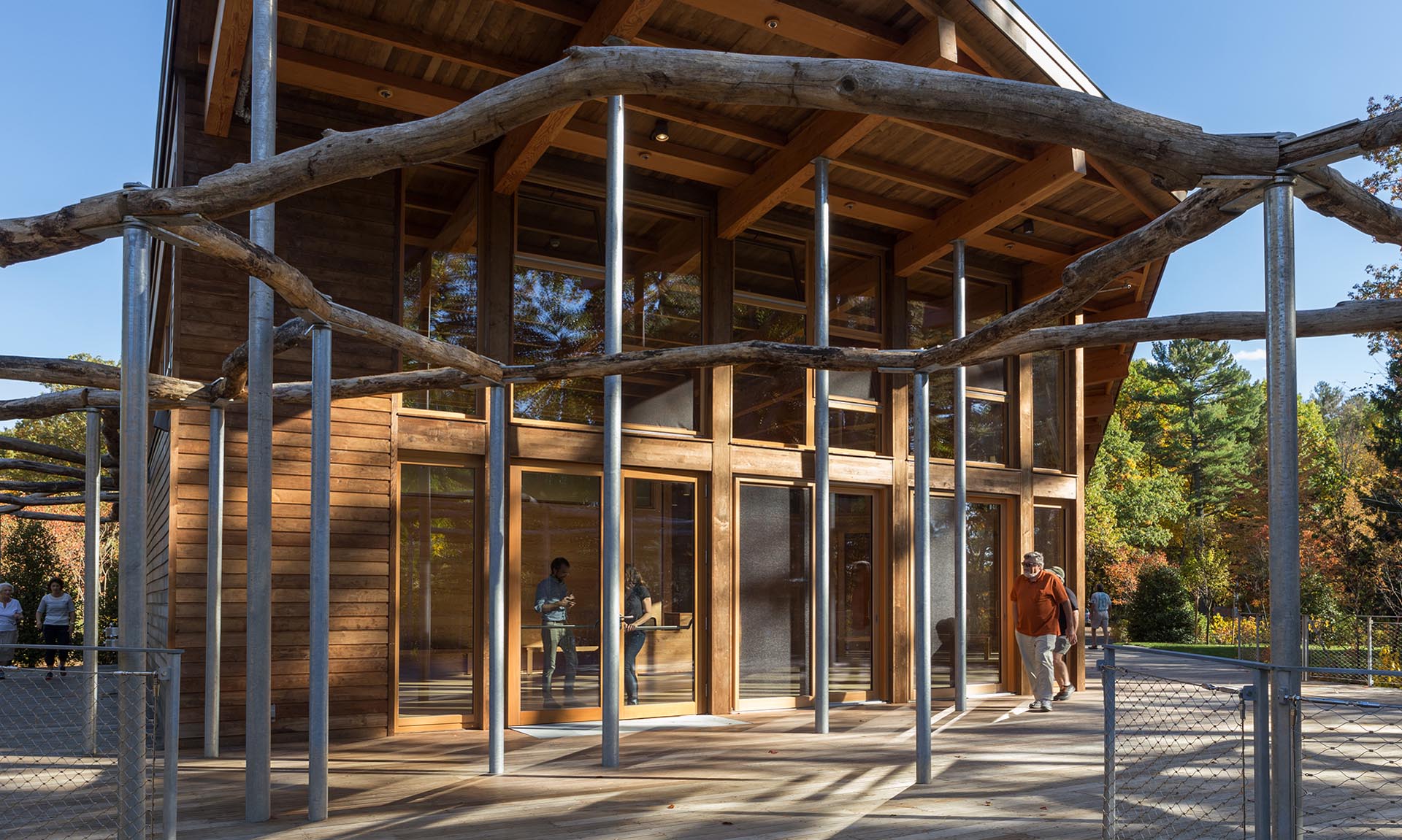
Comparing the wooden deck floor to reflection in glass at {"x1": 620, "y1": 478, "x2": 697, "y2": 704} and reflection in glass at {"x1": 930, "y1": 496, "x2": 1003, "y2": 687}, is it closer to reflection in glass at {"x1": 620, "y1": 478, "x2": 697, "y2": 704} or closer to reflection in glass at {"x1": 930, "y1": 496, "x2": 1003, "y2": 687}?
reflection in glass at {"x1": 620, "y1": 478, "x2": 697, "y2": 704}

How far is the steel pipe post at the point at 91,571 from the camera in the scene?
8.20m

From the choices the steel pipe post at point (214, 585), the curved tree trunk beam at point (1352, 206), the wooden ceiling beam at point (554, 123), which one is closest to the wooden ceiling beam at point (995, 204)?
the wooden ceiling beam at point (554, 123)

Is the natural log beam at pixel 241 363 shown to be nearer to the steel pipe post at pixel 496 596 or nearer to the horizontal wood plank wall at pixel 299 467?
the horizontal wood plank wall at pixel 299 467

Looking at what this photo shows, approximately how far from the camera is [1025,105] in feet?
12.6

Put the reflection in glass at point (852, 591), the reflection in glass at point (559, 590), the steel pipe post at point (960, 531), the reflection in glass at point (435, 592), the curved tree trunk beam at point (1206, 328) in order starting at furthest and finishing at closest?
the reflection in glass at point (852, 591), the steel pipe post at point (960, 531), the reflection in glass at point (559, 590), the reflection in glass at point (435, 592), the curved tree trunk beam at point (1206, 328)

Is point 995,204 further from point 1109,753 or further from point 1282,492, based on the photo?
point 1282,492

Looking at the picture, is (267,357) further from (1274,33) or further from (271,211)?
(1274,33)

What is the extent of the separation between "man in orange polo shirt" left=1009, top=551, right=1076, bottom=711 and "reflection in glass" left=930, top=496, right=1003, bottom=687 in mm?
1406

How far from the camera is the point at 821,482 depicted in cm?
984

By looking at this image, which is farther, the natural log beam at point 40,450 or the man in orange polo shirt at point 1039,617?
the natural log beam at point 40,450

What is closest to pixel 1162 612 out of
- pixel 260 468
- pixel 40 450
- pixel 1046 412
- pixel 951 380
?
pixel 1046 412

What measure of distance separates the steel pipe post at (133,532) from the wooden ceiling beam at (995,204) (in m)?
8.13

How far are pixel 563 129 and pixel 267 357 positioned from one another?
4300mm

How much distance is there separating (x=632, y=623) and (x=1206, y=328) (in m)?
5.92
